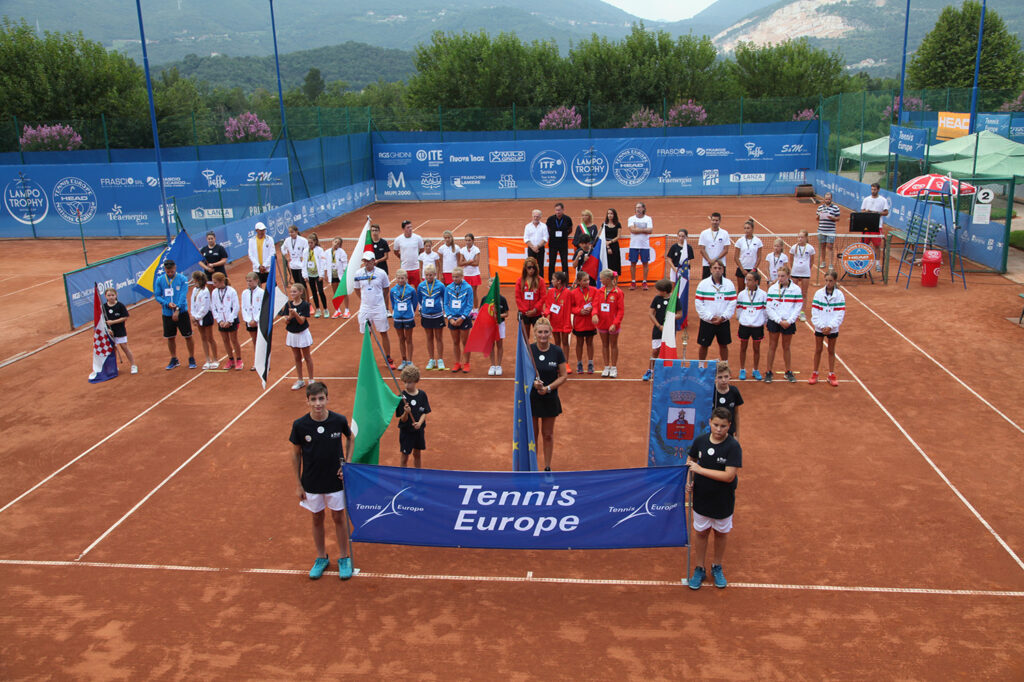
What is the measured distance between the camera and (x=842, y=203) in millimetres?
31297

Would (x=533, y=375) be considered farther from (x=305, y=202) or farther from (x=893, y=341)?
(x=305, y=202)

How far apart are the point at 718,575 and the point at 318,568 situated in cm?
408

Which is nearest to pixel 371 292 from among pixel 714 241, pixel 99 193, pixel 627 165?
pixel 714 241

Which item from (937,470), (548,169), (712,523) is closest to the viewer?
(712,523)

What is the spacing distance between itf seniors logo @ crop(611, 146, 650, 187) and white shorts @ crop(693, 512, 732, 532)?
31642 millimetres

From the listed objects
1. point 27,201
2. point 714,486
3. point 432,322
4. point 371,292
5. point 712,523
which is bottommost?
point 712,523

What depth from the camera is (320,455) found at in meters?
7.86

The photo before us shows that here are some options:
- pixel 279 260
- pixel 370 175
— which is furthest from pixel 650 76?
pixel 279 260

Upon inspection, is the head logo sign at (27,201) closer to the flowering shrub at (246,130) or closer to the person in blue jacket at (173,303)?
the flowering shrub at (246,130)

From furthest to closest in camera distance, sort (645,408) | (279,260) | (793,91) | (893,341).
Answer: (793,91) < (279,260) < (893,341) < (645,408)

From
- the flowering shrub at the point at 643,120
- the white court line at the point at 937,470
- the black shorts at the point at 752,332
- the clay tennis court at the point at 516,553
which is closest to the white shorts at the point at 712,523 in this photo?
the clay tennis court at the point at 516,553

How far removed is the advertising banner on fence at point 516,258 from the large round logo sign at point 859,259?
4.57 m

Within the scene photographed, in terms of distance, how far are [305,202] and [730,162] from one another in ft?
65.4

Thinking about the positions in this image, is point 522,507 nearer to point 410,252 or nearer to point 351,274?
point 351,274
